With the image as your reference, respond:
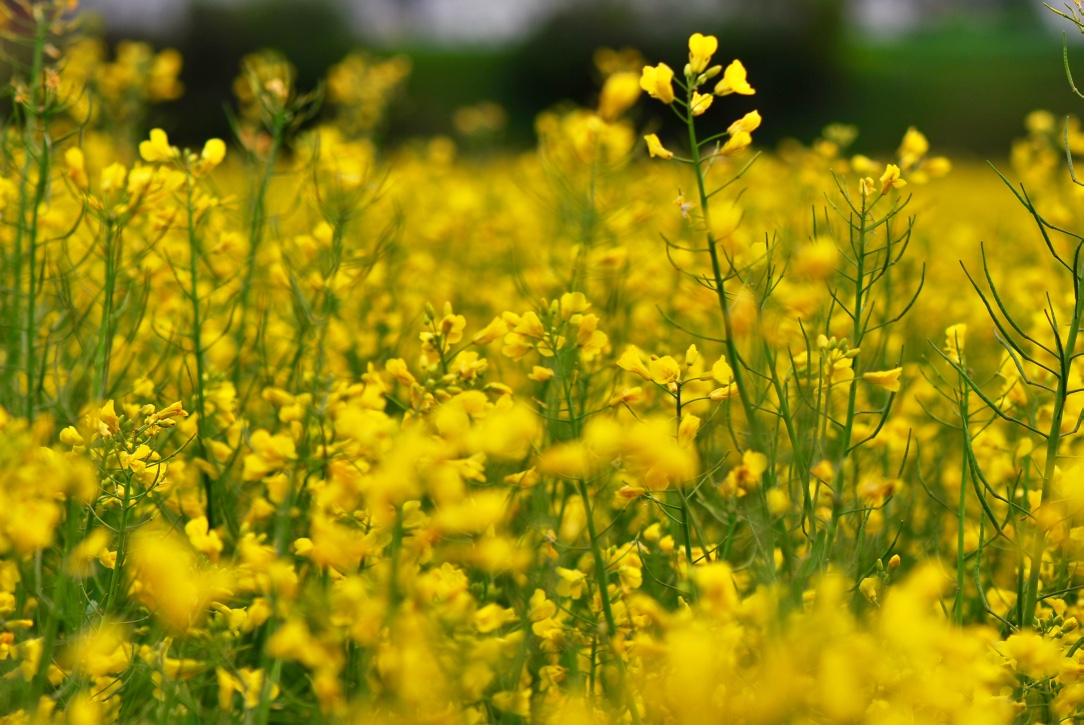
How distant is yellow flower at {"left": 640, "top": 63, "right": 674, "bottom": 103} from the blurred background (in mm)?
10731

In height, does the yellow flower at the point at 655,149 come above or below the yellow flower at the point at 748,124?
below

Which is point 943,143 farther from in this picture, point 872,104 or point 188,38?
point 188,38

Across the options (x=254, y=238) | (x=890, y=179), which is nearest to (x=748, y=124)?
(x=890, y=179)

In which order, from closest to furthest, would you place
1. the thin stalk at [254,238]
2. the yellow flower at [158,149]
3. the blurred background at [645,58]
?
1. the yellow flower at [158,149]
2. the thin stalk at [254,238]
3. the blurred background at [645,58]

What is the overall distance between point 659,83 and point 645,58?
15568mm

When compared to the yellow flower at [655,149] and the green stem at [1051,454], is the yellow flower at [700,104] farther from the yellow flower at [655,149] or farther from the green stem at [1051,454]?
the green stem at [1051,454]

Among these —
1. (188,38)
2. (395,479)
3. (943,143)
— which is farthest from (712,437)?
(943,143)

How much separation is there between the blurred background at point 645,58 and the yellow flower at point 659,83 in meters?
10.7

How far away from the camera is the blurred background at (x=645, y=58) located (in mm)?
13352

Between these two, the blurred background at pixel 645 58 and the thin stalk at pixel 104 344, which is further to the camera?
the blurred background at pixel 645 58

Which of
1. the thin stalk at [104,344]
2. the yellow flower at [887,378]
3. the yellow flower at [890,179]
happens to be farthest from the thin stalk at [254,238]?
the yellow flower at [887,378]

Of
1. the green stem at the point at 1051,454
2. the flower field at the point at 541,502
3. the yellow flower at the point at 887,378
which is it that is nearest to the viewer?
the flower field at the point at 541,502

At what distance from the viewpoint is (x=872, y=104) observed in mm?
19000

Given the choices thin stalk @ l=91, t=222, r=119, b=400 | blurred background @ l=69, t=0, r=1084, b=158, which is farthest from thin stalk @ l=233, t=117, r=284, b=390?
blurred background @ l=69, t=0, r=1084, b=158
